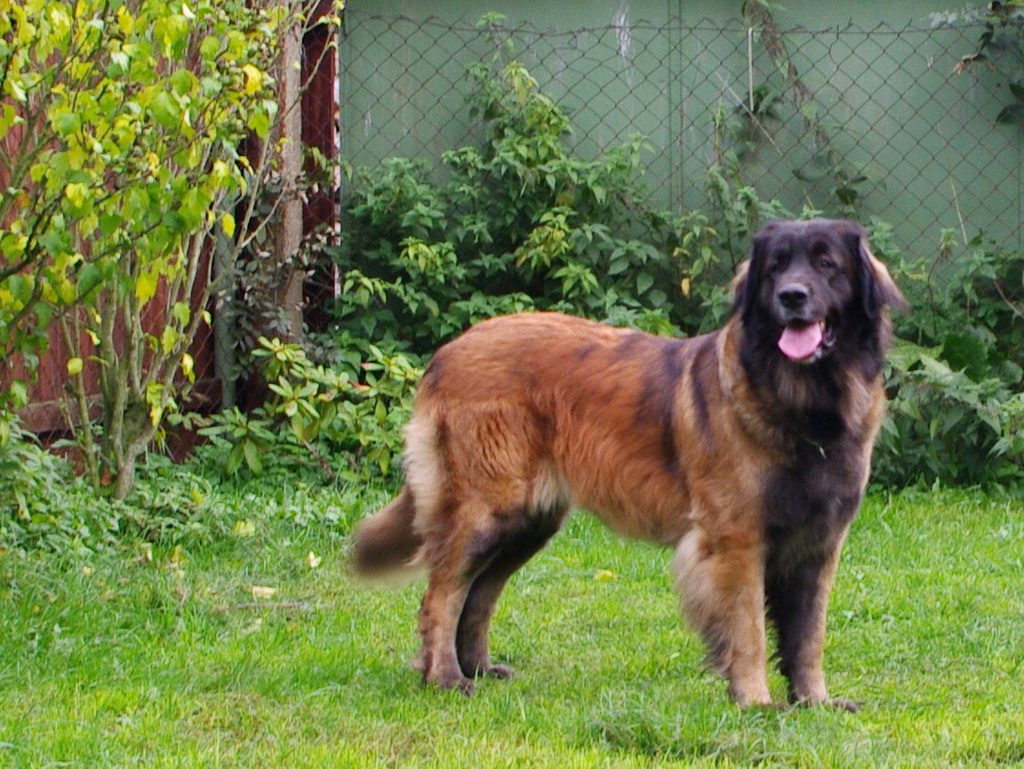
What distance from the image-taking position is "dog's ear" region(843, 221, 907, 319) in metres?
4.27

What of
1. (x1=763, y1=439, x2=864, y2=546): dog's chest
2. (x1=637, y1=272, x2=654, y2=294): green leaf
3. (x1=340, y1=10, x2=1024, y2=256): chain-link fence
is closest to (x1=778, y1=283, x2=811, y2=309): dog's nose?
(x1=763, y1=439, x2=864, y2=546): dog's chest

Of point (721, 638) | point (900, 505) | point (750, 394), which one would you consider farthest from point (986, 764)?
point (900, 505)

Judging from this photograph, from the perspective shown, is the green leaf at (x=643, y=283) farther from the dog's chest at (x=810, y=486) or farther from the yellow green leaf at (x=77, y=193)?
the yellow green leaf at (x=77, y=193)

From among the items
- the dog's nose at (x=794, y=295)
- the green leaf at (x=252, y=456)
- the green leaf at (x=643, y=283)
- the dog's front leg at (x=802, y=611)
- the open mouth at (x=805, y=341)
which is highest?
the dog's nose at (x=794, y=295)

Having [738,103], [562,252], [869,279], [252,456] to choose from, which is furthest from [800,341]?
[738,103]

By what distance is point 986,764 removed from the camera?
12.0ft

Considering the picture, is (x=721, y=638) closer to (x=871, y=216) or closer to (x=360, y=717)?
(x=360, y=717)

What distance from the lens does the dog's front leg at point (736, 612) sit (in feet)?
13.9

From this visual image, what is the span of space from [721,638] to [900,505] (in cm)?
292

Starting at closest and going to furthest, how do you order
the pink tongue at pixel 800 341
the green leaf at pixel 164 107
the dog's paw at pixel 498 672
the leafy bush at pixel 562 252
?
the green leaf at pixel 164 107
the pink tongue at pixel 800 341
the dog's paw at pixel 498 672
the leafy bush at pixel 562 252

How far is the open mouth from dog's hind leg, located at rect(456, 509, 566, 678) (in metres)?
1.03

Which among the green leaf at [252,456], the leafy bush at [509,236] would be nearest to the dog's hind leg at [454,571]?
the green leaf at [252,456]

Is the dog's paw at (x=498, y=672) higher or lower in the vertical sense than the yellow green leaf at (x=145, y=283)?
lower

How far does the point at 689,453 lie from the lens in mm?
4422
